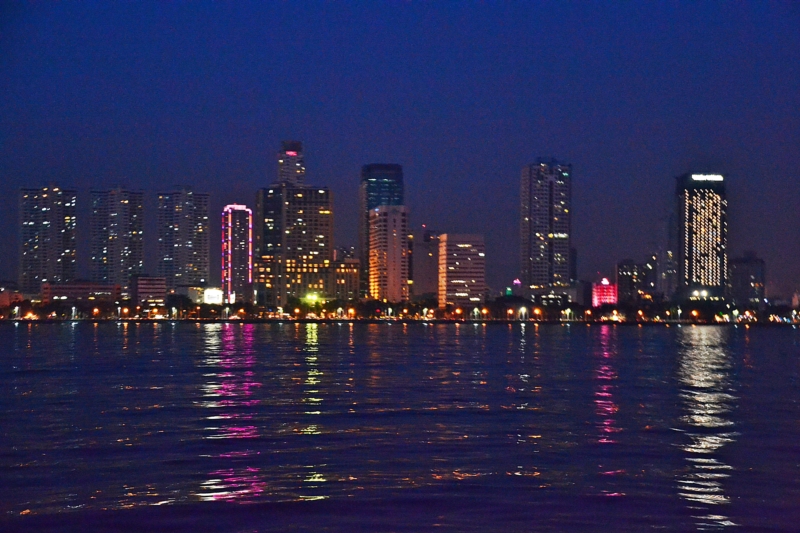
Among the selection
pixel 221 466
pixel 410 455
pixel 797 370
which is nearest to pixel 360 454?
pixel 410 455

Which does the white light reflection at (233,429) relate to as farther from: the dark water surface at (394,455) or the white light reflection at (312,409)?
the white light reflection at (312,409)

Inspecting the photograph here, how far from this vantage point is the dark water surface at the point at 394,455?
15047mm

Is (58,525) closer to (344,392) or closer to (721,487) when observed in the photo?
(721,487)

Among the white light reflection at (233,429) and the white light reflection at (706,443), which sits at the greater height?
the white light reflection at (233,429)

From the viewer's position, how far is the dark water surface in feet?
49.4

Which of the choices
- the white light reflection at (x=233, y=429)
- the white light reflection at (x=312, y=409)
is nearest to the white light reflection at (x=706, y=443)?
the white light reflection at (x=312, y=409)

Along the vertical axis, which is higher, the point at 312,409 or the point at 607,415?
the point at 312,409

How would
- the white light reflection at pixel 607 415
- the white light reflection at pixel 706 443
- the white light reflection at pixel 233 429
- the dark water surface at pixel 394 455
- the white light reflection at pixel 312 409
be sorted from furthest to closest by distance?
the white light reflection at pixel 607 415, the white light reflection at pixel 312 409, the white light reflection at pixel 233 429, the white light reflection at pixel 706 443, the dark water surface at pixel 394 455

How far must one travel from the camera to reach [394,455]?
2028cm

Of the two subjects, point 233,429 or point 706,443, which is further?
point 233,429

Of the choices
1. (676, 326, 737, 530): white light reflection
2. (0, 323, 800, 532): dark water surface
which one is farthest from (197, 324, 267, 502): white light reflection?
(676, 326, 737, 530): white light reflection

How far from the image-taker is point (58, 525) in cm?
1441

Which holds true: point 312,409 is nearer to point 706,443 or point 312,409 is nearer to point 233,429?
point 233,429

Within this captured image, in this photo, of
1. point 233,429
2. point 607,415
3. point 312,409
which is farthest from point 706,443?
point 233,429
